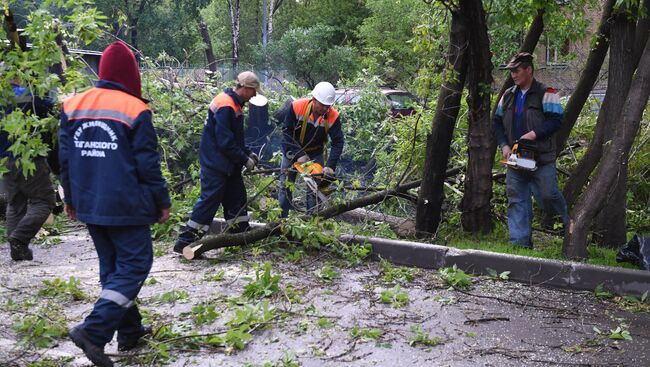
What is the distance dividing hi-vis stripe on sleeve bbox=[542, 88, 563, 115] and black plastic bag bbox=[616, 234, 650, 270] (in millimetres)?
1398

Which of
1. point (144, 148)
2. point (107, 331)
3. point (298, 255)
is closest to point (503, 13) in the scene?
point (298, 255)

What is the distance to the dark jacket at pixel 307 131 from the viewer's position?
829 centimetres

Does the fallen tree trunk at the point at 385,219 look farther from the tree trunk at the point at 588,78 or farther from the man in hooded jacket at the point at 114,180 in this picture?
the man in hooded jacket at the point at 114,180

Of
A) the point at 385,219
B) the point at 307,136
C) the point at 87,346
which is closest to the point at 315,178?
the point at 307,136

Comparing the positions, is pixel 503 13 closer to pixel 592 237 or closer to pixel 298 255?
pixel 592 237

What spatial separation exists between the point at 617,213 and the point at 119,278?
5.05 metres

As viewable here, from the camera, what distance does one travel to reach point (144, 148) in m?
4.41

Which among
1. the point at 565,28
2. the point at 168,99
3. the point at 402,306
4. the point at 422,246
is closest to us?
the point at 402,306

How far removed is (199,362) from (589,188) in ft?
12.2

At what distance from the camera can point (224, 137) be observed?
7148mm

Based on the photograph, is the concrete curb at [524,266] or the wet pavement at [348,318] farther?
the concrete curb at [524,266]

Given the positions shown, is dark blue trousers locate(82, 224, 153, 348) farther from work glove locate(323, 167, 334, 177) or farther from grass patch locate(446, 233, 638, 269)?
work glove locate(323, 167, 334, 177)

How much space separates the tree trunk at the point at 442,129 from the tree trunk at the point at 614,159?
5.50ft

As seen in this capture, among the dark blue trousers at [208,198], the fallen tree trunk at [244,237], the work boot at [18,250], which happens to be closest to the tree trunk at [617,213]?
the fallen tree trunk at [244,237]
